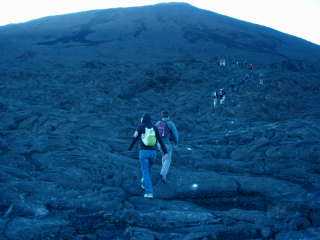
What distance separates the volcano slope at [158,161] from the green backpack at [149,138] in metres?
1.34

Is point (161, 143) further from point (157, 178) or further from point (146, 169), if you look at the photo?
point (157, 178)

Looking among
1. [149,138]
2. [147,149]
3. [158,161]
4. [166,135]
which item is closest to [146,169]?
[147,149]

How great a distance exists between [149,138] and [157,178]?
90.8 inches

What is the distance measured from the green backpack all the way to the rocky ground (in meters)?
1.34

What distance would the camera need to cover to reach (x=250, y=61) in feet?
185

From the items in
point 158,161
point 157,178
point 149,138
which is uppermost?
point 149,138

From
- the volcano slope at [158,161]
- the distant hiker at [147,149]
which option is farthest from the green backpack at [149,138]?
the volcano slope at [158,161]

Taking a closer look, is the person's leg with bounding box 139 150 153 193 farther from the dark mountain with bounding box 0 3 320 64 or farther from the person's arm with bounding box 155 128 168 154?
the dark mountain with bounding box 0 3 320 64

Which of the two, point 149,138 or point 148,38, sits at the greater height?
point 148,38

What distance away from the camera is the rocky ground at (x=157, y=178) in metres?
8.52

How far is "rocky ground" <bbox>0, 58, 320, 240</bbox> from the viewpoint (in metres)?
8.52

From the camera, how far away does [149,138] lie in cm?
1036

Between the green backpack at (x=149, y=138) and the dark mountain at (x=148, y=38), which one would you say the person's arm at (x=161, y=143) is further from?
the dark mountain at (x=148, y=38)

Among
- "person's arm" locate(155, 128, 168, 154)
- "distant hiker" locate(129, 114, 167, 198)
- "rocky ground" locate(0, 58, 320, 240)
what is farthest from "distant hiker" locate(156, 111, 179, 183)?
"distant hiker" locate(129, 114, 167, 198)
